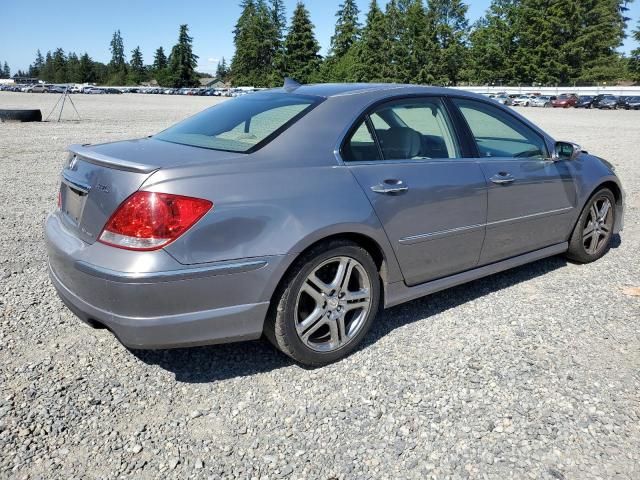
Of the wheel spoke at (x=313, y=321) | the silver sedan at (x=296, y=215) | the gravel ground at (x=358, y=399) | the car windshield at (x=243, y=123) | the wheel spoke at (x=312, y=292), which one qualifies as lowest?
the gravel ground at (x=358, y=399)

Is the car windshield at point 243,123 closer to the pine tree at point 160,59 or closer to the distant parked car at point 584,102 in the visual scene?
the distant parked car at point 584,102

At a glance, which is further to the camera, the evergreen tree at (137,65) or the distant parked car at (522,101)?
the evergreen tree at (137,65)

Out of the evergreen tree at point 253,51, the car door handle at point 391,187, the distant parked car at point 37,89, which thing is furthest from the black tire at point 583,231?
the evergreen tree at point 253,51

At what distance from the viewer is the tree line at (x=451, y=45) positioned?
7519 cm

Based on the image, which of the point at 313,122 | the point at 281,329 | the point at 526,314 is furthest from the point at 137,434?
the point at 526,314

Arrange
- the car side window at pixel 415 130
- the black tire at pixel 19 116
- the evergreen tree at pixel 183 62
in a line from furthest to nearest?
the evergreen tree at pixel 183 62
the black tire at pixel 19 116
the car side window at pixel 415 130

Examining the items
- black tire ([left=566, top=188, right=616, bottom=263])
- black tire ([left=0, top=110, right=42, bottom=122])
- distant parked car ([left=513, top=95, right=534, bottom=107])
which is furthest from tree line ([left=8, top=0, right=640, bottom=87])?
black tire ([left=566, top=188, right=616, bottom=263])

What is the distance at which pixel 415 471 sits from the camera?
2.36 meters

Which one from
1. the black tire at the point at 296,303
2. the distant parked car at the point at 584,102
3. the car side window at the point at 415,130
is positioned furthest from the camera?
the distant parked car at the point at 584,102

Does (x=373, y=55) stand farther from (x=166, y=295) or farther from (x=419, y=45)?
(x=166, y=295)

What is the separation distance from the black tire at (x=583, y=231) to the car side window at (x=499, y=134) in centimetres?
79

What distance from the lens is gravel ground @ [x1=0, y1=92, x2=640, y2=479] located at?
95.0 inches

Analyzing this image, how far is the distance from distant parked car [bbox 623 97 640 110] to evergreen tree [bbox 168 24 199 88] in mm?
95150

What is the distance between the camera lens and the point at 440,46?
8575 cm
